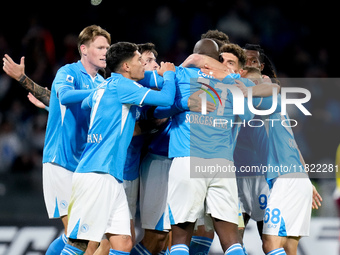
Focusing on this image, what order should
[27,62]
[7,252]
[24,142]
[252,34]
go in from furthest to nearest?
[252,34], [27,62], [24,142], [7,252]

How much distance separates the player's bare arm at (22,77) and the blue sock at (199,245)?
2.19 metres

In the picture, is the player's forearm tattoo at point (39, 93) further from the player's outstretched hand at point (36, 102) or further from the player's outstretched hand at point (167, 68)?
the player's outstretched hand at point (167, 68)

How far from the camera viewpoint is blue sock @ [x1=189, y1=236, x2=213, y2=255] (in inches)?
243

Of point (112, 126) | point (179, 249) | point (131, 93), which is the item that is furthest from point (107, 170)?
point (179, 249)

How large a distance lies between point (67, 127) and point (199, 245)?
71.1 inches

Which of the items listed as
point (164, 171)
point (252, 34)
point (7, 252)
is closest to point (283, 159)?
point (164, 171)

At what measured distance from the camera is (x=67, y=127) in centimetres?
609

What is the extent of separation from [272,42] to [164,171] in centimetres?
668

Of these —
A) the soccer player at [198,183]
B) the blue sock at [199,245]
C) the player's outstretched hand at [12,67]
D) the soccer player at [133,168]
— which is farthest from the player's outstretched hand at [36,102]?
the blue sock at [199,245]

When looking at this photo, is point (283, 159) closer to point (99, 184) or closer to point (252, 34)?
point (99, 184)

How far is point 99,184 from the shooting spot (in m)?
5.15

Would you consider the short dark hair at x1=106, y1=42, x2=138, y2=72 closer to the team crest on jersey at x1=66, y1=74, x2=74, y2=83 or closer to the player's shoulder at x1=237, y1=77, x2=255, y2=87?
the team crest on jersey at x1=66, y1=74, x2=74, y2=83

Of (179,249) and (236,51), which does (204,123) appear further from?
(179,249)

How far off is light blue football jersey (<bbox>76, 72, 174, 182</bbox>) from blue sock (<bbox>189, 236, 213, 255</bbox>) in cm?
135
